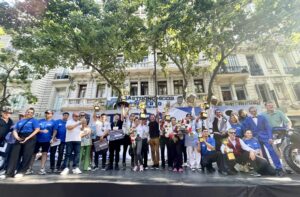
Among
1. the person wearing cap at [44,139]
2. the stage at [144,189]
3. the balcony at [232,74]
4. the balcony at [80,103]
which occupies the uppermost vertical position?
the balcony at [232,74]

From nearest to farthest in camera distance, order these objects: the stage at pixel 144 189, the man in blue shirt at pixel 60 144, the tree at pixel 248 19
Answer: the stage at pixel 144 189 < the man in blue shirt at pixel 60 144 < the tree at pixel 248 19

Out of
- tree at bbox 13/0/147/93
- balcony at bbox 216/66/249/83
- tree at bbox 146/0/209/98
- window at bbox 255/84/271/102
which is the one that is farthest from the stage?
window at bbox 255/84/271/102

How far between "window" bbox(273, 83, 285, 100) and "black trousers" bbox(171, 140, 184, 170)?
1710cm

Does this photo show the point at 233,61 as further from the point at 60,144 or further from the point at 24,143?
the point at 24,143

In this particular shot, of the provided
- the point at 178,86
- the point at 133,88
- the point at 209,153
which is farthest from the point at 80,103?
the point at 209,153

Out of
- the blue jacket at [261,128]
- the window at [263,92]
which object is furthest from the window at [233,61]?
the blue jacket at [261,128]

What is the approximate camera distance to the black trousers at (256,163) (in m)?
4.44

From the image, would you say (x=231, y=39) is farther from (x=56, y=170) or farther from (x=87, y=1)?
(x=56, y=170)

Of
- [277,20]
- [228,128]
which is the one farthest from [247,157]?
[277,20]

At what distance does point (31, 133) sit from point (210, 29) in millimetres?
10357

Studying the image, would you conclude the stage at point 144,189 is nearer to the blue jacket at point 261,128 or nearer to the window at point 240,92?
the blue jacket at point 261,128

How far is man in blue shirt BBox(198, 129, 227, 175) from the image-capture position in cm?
492

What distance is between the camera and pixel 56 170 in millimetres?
4996

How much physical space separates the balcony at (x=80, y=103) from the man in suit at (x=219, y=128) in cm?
1302
